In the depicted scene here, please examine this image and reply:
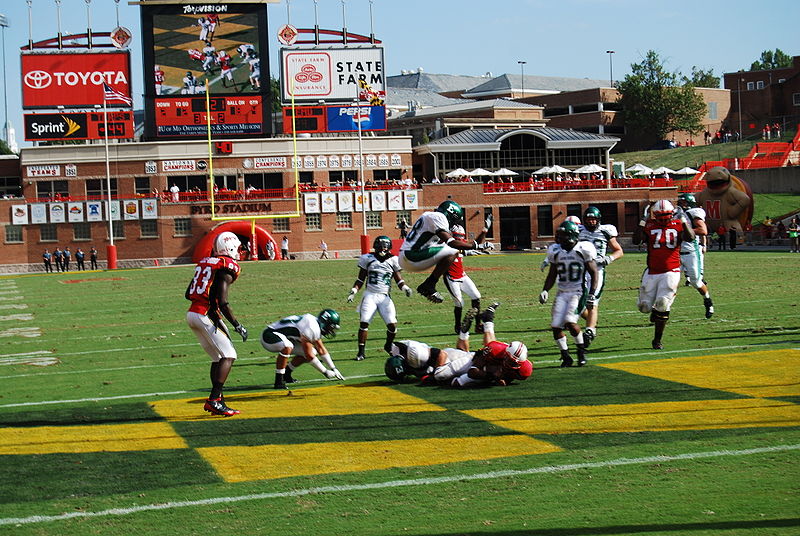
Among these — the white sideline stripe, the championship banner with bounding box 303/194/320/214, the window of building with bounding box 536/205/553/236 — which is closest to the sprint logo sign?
the championship banner with bounding box 303/194/320/214

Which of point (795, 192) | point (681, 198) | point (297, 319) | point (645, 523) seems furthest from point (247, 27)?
point (645, 523)

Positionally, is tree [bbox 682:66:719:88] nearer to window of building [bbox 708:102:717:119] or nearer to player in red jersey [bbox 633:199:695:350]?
window of building [bbox 708:102:717:119]

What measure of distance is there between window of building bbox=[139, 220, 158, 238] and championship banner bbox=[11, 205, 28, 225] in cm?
718

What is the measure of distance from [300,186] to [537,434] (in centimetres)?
5700

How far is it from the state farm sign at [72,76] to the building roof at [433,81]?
57.7m

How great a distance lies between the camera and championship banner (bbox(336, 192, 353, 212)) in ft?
214

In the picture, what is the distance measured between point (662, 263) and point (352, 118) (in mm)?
52214

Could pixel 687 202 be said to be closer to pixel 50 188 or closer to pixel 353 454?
pixel 353 454

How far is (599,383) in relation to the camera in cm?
1249

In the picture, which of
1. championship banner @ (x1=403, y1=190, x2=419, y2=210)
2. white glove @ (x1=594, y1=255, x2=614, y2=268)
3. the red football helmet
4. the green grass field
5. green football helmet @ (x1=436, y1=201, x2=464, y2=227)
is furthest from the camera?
championship banner @ (x1=403, y1=190, x2=419, y2=210)

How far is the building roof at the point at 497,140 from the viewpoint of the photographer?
2906 inches

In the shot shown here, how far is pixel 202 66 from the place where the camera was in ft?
203

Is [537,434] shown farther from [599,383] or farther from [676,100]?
[676,100]

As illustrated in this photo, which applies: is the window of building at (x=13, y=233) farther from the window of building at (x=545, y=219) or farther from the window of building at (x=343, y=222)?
the window of building at (x=545, y=219)
